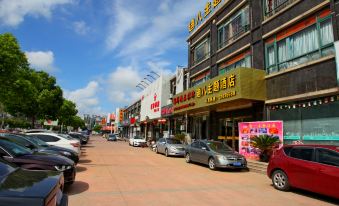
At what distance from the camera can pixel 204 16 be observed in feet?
88.0

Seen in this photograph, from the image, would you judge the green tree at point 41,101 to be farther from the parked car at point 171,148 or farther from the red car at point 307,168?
the red car at point 307,168

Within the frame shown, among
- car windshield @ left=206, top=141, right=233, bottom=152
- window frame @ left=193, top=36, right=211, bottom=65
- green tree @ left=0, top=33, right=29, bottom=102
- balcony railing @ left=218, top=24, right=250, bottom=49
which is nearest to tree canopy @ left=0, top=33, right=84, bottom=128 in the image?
green tree @ left=0, top=33, right=29, bottom=102

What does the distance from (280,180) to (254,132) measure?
7677 millimetres

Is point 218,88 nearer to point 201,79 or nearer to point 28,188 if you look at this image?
point 201,79

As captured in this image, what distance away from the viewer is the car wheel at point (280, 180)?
31.8 ft

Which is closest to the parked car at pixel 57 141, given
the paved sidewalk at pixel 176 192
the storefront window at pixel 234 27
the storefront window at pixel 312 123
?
the paved sidewalk at pixel 176 192

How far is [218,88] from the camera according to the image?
19531 millimetres

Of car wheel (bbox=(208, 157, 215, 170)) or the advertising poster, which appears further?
the advertising poster

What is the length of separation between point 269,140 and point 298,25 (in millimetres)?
6123

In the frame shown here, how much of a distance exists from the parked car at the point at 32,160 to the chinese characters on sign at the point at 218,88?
11.2 m

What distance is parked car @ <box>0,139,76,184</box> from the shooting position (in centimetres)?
810

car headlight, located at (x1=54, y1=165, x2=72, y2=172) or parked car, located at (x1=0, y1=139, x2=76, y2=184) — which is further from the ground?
parked car, located at (x1=0, y1=139, x2=76, y2=184)

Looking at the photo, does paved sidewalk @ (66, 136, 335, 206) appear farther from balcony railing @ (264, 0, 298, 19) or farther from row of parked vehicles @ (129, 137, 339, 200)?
balcony railing @ (264, 0, 298, 19)

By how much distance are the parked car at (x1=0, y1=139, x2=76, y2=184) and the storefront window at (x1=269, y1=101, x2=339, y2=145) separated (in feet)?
35.5
